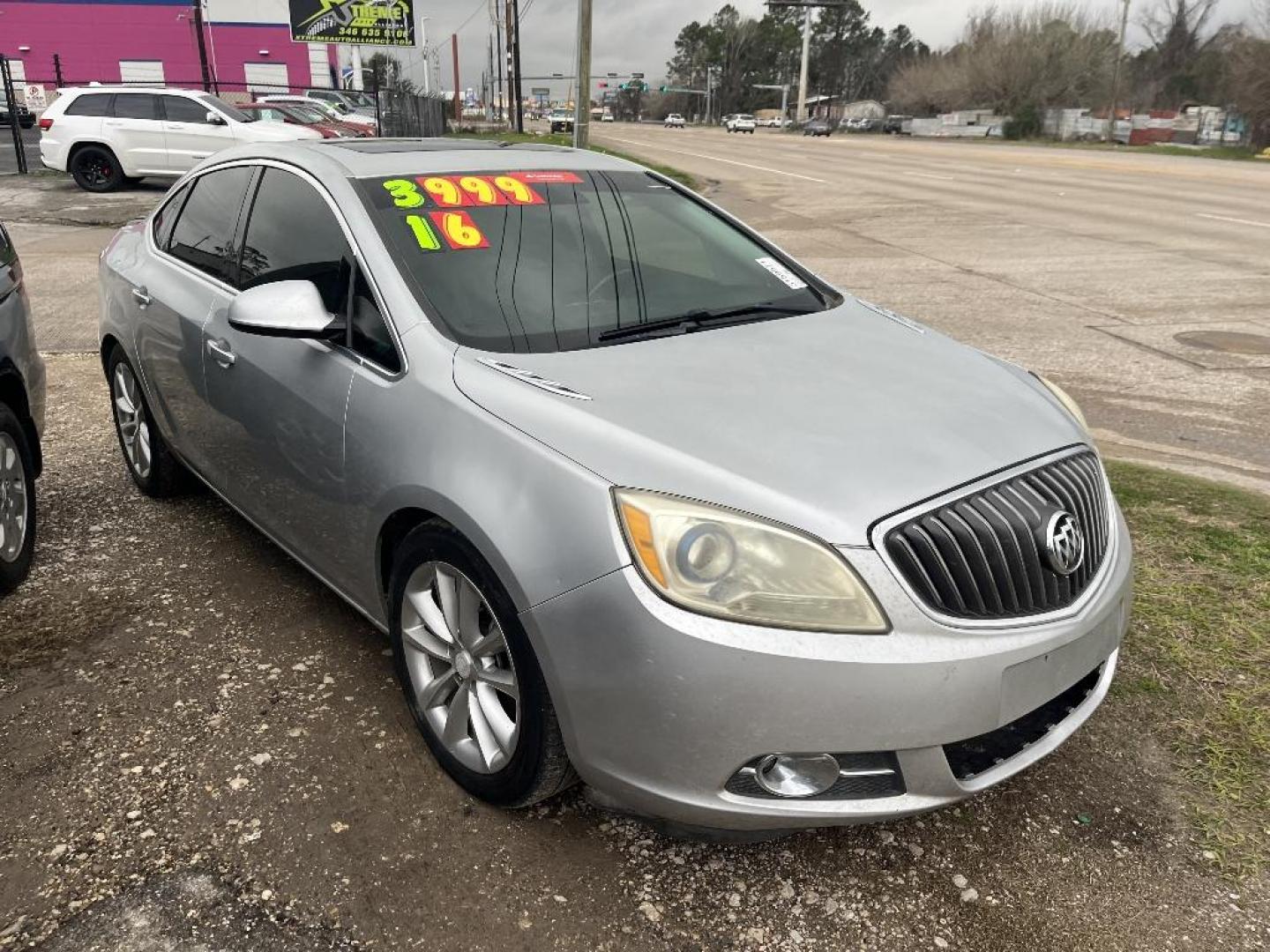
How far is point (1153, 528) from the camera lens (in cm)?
417

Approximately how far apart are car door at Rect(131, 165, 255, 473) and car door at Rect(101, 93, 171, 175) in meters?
15.2

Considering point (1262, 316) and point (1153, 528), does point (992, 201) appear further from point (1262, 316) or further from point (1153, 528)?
point (1153, 528)

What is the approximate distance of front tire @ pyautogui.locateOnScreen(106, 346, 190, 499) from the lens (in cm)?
435

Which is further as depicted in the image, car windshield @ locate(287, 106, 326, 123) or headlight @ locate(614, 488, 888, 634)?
car windshield @ locate(287, 106, 326, 123)

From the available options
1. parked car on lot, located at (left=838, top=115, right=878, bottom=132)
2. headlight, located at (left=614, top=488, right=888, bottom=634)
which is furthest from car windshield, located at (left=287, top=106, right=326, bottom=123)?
parked car on lot, located at (left=838, top=115, right=878, bottom=132)

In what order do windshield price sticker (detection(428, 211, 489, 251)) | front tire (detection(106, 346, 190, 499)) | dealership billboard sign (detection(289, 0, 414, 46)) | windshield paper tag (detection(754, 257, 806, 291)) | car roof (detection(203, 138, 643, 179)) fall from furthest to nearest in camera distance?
dealership billboard sign (detection(289, 0, 414, 46)) → front tire (detection(106, 346, 190, 499)) → windshield paper tag (detection(754, 257, 806, 291)) → car roof (detection(203, 138, 643, 179)) → windshield price sticker (detection(428, 211, 489, 251))

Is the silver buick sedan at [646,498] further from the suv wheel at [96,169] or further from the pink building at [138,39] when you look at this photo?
the pink building at [138,39]

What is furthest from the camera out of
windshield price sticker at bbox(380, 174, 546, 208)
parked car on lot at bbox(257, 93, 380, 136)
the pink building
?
the pink building

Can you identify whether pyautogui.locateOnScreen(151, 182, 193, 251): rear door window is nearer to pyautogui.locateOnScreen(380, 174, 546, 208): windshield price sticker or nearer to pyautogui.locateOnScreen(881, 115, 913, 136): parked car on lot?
pyautogui.locateOnScreen(380, 174, 546, 208): windshield price sticker

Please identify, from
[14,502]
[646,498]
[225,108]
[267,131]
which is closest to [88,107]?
[225,108]

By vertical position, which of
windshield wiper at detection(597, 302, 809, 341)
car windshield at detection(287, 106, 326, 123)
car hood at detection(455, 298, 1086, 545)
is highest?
car windshield at detection(287, 106, 326, 123)

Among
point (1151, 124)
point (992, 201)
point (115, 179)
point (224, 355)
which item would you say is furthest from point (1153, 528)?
point (1151, 124)

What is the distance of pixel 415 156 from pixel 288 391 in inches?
38.7

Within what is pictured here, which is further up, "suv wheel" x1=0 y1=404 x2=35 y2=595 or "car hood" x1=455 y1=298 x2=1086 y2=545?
"car hood" x1=455 y1=298 x2=1086 y2=545
